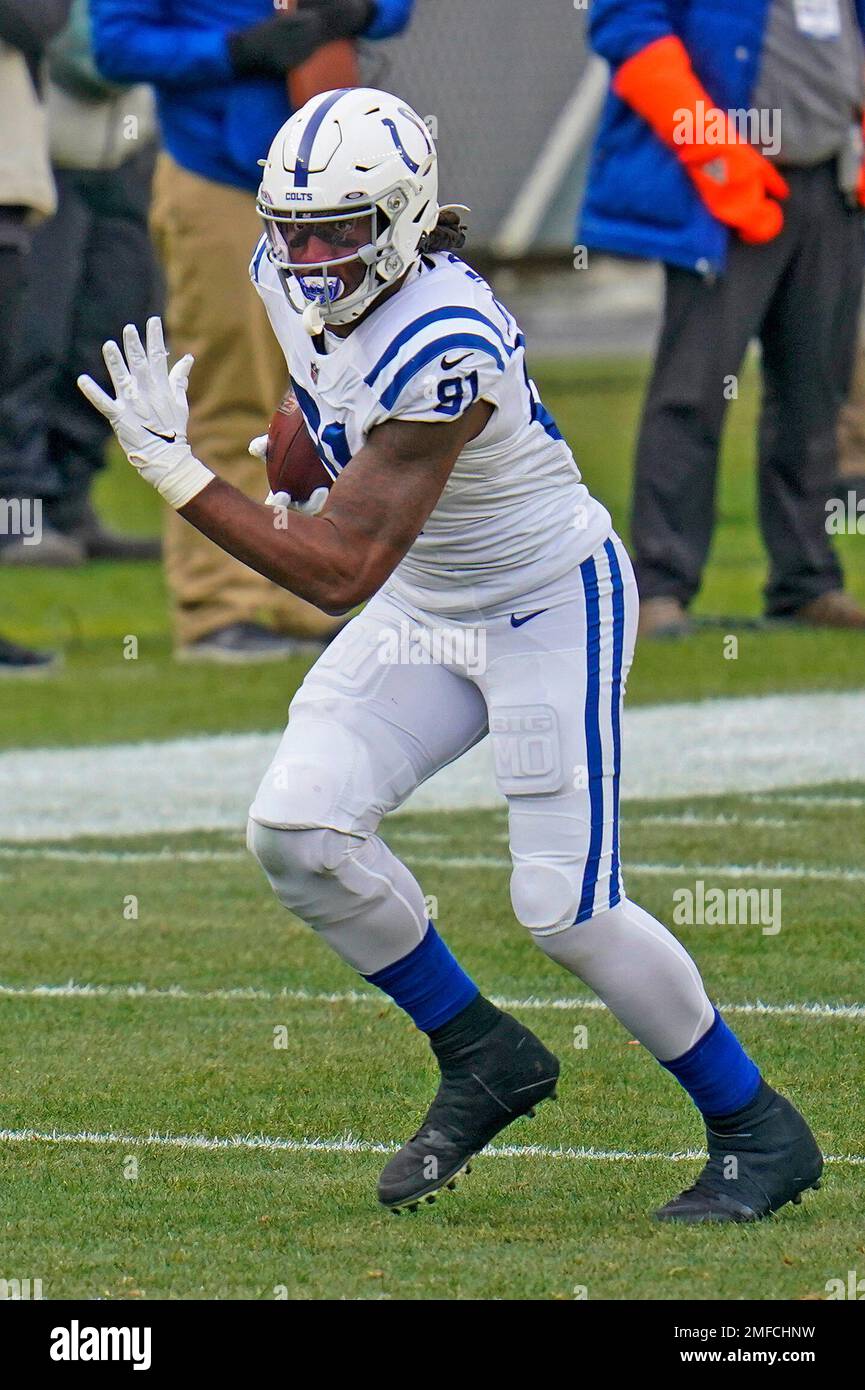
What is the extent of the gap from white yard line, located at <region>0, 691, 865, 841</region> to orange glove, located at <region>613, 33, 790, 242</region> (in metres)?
1.76

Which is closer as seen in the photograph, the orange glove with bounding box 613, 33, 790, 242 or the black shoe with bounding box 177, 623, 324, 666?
the orange glove with bounding box 613, 33, 790, 242

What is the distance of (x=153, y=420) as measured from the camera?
421 centimetres

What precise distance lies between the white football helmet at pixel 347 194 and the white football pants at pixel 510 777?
58 cm

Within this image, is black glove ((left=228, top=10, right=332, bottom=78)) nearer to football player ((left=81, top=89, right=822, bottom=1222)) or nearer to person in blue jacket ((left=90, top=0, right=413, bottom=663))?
person in blue jacket ((left=90, top=0, right=413, bottom=663))

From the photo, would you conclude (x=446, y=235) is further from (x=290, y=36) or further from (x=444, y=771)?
(x=290, y=36)

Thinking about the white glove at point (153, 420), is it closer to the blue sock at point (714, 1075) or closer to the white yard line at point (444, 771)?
the blue sock at point (714, 1075)

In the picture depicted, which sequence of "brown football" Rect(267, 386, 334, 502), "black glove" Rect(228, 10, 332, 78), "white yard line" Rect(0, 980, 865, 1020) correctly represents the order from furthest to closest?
"black glove" Rect(228, 10, 332, 78) < "white yard line" Rect(0, 980, 865, 1020) < "brown football" Rect(267, 386, 334, 502)

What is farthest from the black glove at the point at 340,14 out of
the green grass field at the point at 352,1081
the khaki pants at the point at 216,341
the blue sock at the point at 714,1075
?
the blue sock at the point at 714,1075

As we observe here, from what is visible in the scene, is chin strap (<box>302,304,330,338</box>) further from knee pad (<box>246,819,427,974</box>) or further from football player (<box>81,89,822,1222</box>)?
knee pad (<box>246,819,427,974</box>)

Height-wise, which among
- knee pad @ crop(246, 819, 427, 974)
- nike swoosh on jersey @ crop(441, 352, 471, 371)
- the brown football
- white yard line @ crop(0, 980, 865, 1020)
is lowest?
white yard line @ crop(0, 980, 865, 1020)

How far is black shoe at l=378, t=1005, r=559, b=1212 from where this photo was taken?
4488mm

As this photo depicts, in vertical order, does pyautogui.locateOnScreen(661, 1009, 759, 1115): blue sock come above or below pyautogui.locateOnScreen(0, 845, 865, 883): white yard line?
above

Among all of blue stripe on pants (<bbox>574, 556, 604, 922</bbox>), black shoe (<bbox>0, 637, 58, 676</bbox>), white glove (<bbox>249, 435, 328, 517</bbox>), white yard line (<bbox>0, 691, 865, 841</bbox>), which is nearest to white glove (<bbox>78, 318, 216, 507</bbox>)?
white glove (<bbox>249, 435, 328, 517</bbox>)

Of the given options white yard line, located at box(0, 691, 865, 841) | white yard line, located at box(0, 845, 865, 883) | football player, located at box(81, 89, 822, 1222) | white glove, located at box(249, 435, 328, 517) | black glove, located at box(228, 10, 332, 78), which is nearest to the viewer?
football player, located at box(81, 89, 822, 1222)
